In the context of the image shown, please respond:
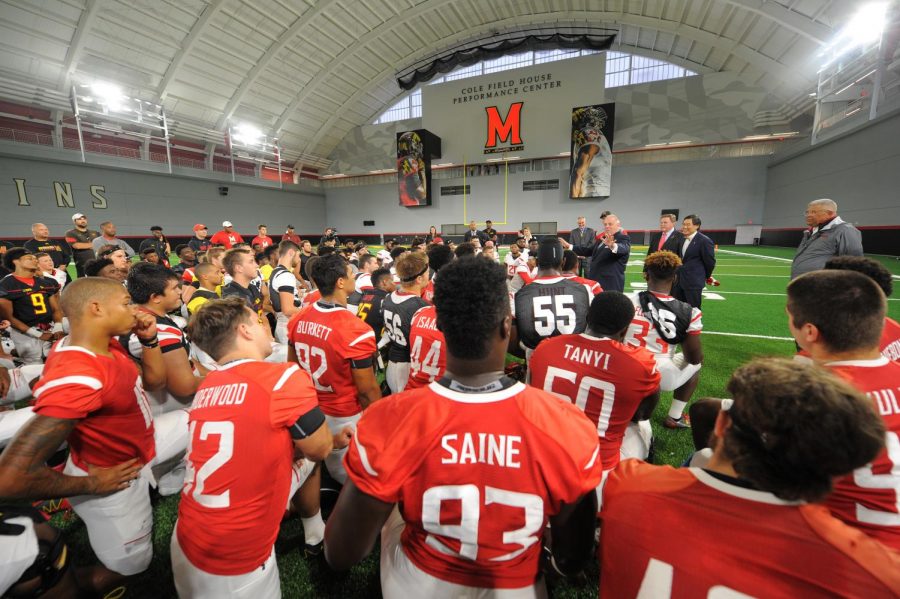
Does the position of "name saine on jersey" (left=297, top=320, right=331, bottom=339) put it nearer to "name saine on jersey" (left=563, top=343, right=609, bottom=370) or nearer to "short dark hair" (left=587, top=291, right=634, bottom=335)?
"name saine on jersey" (left=563, top=343, right=609, bottom=370)

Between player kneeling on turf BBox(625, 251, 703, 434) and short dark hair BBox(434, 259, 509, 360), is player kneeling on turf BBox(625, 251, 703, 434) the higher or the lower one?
the lower one

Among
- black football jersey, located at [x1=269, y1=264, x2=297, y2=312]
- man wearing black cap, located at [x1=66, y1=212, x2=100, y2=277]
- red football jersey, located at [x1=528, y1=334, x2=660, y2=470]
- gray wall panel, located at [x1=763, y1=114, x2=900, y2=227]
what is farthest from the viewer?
gray wall panel, located at [x1=763, y1=114, x2=900, y2=227]

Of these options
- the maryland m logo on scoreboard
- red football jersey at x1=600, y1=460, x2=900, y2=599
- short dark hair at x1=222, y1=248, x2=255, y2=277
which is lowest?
red football jersey at x1=600, y1=460, x2=900, y2=599

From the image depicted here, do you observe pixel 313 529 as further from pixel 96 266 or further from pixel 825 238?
Answer: pixel 825 238

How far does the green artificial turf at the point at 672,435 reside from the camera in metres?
2.16

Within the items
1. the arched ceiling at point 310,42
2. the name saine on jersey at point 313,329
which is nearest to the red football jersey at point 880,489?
the name saine on jersey at point 313,329

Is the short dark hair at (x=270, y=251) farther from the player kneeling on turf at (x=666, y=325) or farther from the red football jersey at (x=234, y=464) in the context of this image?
the player kneeling on turf at (x=666, y=325)

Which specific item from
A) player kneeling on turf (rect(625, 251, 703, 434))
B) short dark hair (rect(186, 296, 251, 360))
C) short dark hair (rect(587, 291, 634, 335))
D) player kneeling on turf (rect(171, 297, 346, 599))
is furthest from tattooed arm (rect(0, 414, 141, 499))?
player kneeling on turf (rect(625, 251, 703, 434))

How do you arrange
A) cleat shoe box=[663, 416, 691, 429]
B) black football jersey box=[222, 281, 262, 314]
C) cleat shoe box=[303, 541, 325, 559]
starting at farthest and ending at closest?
black football jersey box=[222, 281, 262, 314] < cleat shoe box=[663, 416, 691, 429] < cleat shoe box=[303, 541, 325, 559]

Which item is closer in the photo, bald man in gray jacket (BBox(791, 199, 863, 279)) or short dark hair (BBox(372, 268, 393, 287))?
bald man in gray jacket (BBox(791, 199, 863, 279))

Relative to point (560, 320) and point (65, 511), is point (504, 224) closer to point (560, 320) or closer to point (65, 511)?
point (560, 320)

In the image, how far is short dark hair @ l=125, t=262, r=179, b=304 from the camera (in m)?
2.87

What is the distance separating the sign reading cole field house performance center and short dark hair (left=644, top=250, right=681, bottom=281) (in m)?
24.2

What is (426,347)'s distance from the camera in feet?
9.52
